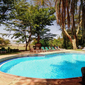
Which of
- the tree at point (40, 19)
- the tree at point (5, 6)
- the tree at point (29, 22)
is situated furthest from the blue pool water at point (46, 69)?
the tree at point (5, 6)

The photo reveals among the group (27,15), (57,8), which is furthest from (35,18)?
(57,8)

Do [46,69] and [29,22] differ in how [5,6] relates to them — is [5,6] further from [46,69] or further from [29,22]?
[46,69]

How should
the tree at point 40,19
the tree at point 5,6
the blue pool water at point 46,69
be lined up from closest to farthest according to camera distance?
the blue pool water at point 46,69 < the tree at point 5,6 < the tree at point 40,19

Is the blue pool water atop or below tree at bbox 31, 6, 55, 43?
below

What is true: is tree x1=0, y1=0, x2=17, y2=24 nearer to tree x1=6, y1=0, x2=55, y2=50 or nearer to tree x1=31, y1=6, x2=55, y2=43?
tree x1=6, y1=0, x2=55, y2=50

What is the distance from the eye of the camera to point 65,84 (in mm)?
2193

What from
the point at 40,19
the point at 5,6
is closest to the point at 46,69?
the point at 40,19

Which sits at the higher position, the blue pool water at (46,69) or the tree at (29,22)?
the tree at (29,22)

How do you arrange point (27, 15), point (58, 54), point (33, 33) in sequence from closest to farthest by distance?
1. point (58, 54)
2. point (27, 15)
3. point (33, 33)

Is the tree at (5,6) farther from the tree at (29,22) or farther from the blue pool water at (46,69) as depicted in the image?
the blue pool water at (46,69)

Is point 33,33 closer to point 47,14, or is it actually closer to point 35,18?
point 35,18

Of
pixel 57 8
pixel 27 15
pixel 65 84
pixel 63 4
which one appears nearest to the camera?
pixel 65 84

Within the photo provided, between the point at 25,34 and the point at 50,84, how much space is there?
15.9m

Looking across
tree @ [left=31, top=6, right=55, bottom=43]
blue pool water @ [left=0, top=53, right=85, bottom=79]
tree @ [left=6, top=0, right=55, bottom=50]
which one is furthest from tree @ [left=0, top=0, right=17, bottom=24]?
blue pool water @ [left=0, top=53, right=85, bottom=79]
